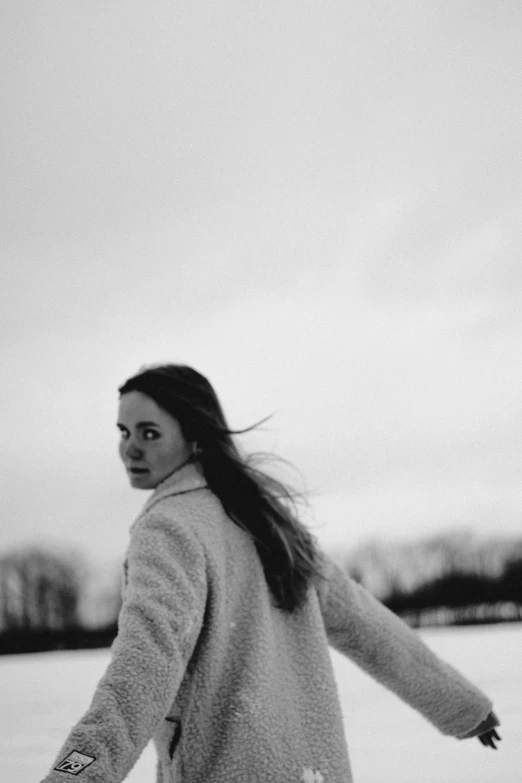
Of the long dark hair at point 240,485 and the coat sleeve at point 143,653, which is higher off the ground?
the long dark hair at point 240,485

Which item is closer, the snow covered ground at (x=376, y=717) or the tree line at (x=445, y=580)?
the snow covered ground at (x=376, y=717)

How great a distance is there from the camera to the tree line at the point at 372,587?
11.7ft

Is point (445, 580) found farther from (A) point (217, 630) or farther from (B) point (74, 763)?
(B) point (74, 763)

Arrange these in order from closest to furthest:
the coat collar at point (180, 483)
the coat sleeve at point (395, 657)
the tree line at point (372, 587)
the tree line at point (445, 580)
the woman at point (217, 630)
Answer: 1. the woman at point (217, 630)
2. the coat collar at point (180, 483)
3. the coat sleeve at point (395, 657)
4. the tree line at point (372, 587)
5. the tree line at point (445, 580)

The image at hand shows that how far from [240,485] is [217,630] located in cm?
24

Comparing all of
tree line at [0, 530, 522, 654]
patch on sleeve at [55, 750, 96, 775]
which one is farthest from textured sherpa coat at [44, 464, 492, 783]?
tree line at [0, 530, 522, 654]

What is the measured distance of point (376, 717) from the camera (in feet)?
9.46

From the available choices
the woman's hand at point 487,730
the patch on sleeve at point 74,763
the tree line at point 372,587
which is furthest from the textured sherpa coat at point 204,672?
the tree line at point 372,587

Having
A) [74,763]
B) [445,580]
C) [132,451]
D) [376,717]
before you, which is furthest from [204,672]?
[445,580]

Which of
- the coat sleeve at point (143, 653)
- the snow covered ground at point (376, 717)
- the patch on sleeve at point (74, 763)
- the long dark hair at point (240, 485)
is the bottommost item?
the snow covered ground at point (376, 717)

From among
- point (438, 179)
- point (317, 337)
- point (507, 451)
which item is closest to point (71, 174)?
point (317, 337)

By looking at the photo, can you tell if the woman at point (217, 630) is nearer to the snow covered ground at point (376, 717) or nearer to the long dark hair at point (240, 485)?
the long dark hair at point (240, 485)

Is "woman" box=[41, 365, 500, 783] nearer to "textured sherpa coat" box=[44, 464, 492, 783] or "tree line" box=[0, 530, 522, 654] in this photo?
"textured sherpa coat" box=[44, 464, 492, 783]

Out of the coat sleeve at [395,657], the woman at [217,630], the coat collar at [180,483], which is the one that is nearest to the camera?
the woman at [217,630]
